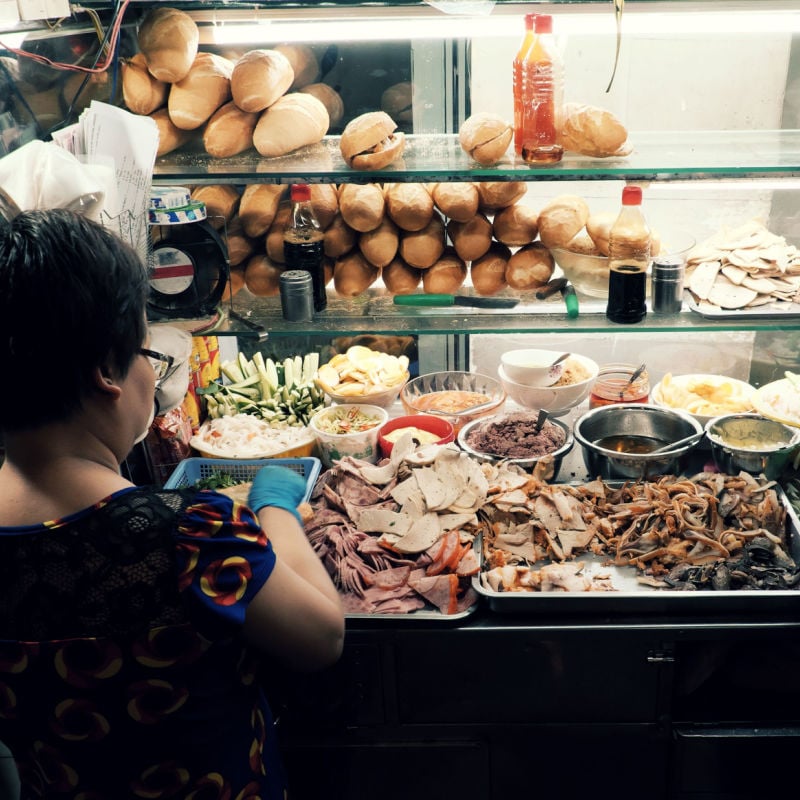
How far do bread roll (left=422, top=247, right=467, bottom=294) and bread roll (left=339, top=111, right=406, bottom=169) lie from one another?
1.41 ft

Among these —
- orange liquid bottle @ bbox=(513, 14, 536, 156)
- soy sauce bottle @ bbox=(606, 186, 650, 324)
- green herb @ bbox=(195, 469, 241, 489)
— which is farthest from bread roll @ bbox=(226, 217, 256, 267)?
soy sauce bottle @ bbox=(606, 186, 650, 324)

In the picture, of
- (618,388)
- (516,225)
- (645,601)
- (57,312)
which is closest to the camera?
(57,312)

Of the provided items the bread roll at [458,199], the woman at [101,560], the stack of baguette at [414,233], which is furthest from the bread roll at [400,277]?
the woman at [101,560]

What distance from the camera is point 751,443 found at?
9.70ft

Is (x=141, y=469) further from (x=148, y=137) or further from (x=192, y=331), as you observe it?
(x=148, y=137)

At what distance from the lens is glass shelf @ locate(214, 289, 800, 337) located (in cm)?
281

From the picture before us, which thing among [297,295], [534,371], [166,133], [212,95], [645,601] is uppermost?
[212,95]

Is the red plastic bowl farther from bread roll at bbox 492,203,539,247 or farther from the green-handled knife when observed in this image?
bread roll at bbox 492,203,539,247

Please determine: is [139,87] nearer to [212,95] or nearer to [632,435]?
[212,95]

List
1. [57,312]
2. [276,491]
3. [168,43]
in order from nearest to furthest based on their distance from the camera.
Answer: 1. [57,312]
2. [276,491]
3. [168,43]

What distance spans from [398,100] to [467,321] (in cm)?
91

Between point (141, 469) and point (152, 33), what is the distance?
1.45m

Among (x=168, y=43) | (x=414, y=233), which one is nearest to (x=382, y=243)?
(x=414, y=233)

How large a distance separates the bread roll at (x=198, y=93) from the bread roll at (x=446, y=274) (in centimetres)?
90
